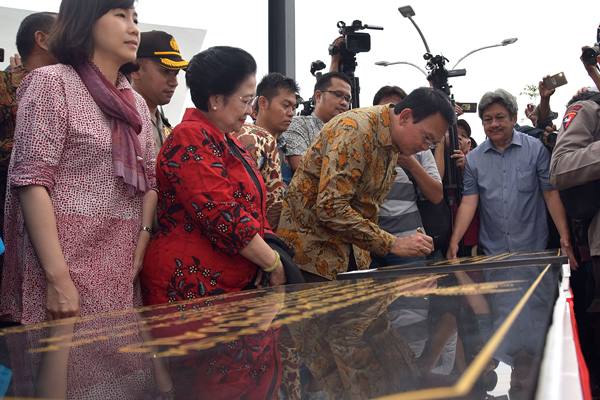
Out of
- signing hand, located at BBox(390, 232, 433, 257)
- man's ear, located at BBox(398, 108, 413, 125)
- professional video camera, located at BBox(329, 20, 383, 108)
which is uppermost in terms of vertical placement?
professional video camera, located at BBox(329, 20, 383, 108)

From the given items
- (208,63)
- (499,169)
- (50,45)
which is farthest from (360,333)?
(499,169)

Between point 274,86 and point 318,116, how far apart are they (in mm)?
327

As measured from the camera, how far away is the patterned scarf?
1688 millimetres

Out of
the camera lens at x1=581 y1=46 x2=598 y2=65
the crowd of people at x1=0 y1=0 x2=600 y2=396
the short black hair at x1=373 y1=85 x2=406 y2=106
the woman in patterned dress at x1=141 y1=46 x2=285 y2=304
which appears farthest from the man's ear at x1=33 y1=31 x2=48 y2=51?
the camera lens at x1=581 y1=46 x2=598 y2=65

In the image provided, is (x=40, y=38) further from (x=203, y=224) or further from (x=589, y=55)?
(x=589, y=55)

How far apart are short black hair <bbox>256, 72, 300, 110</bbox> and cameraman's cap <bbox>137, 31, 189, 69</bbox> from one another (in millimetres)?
853

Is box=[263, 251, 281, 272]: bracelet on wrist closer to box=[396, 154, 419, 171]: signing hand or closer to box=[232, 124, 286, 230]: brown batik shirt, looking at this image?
box=[232, 124, 286, 230]: brown batik shirt

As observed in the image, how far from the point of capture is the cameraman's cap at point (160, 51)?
8.45 ft

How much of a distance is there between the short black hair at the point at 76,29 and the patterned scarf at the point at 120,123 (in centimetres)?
3

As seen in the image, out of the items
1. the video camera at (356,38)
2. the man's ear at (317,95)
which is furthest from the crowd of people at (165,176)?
the video camera at (356,38)

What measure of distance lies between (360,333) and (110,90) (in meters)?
1.19

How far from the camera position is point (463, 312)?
0.84 metres

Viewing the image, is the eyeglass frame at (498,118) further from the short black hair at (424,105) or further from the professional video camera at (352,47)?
the short black hair at (424,105)

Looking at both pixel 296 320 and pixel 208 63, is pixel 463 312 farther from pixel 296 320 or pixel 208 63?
pixel 208 63
